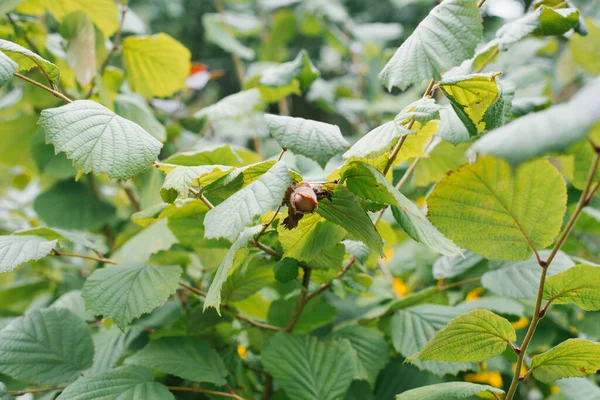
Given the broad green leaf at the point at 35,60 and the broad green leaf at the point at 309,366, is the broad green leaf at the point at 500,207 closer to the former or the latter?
the broad green leaf at the point at 309,366

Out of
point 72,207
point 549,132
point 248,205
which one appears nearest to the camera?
point 549,132

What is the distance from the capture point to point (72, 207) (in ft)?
3.67

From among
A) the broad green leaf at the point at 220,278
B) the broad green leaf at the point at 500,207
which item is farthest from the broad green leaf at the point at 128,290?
the broad green leaf at the point at 500,207

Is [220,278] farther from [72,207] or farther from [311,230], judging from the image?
[72,207]

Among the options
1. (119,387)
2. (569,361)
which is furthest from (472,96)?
(119,387)

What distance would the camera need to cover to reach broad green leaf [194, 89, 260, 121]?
0.95m

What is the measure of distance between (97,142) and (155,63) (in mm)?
532

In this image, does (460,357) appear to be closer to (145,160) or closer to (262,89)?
(145,160)

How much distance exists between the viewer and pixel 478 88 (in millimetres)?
496

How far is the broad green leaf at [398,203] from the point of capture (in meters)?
0.45

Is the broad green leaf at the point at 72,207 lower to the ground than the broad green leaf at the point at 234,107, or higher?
lower

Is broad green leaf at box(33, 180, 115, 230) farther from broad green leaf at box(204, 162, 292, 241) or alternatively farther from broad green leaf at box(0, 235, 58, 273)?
broad green leaf at box(204, 162, 292, 241)

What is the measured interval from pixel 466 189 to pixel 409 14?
7.11 feet

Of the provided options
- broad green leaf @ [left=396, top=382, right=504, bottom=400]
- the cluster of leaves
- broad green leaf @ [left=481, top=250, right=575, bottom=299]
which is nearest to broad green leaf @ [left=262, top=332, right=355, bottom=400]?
the cluster of leaves
